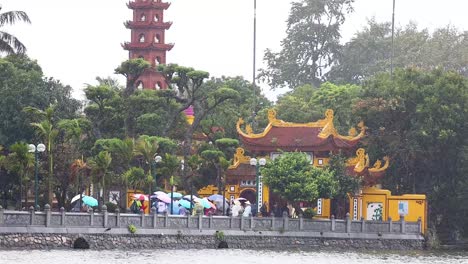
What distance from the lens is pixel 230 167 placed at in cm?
7250

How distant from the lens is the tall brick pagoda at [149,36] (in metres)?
89.6

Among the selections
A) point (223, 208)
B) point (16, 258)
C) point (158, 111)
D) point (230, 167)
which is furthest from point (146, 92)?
point (16, 258)

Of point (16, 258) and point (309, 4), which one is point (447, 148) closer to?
point (16, 258)

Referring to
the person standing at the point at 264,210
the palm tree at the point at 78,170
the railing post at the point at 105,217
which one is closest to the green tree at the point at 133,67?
the palm tree at the point at 78,170

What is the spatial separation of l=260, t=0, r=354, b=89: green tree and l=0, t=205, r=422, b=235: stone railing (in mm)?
48224

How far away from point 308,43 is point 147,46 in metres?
28.3

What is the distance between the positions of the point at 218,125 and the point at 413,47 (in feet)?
120

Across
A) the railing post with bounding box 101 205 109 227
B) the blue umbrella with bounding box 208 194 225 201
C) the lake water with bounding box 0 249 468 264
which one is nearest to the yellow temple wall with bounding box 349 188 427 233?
the lake water with bounding box 0 249 468 264

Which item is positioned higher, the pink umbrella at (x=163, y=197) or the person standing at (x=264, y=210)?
the pink umbrella at (x=163, y=197)

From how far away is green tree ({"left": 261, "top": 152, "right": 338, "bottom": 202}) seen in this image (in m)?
66.6

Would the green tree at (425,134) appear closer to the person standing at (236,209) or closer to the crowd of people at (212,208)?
the crowd of people at (212,208)

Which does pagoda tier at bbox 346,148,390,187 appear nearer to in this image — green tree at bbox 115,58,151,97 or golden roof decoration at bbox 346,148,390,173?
golden roof decoration at bbox 346,148,390,173

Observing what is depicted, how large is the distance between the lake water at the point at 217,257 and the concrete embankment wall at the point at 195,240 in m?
1.00

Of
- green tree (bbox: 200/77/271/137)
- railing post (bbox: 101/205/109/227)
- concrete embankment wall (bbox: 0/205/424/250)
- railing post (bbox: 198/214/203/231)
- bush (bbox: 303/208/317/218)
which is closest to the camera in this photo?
concrete embankment wall (bbox: 0/205/424/250)
